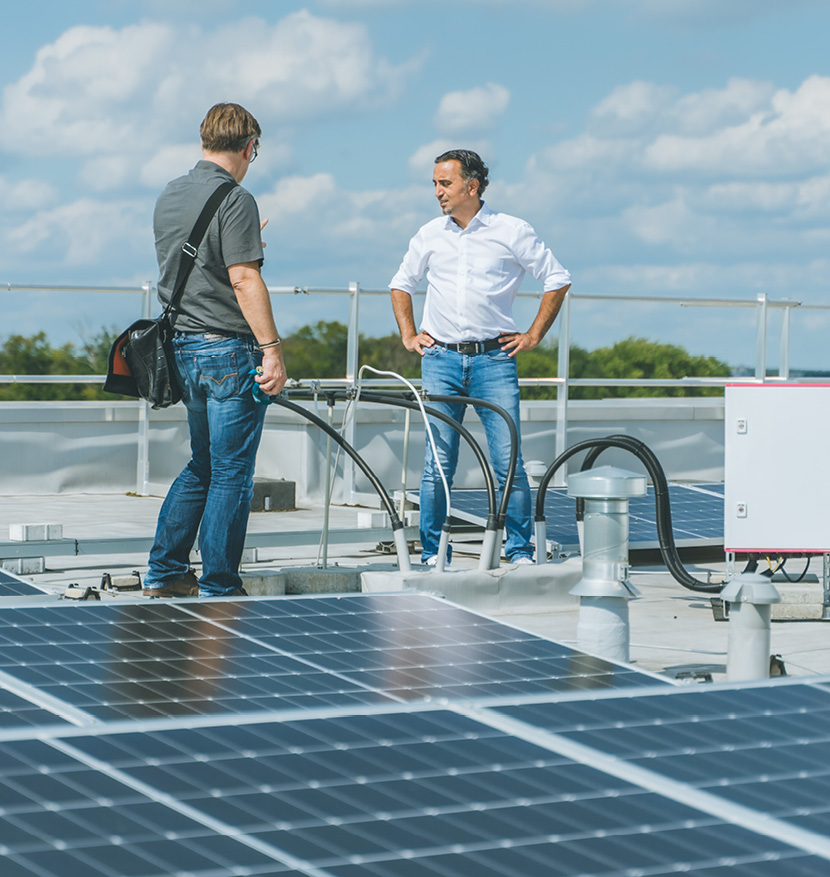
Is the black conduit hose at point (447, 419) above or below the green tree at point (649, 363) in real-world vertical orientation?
below

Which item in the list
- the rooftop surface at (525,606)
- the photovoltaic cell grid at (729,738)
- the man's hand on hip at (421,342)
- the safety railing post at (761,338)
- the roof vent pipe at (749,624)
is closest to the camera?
the photovoltaic cell grid at (729,738)

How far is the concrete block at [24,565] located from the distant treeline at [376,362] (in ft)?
29.1

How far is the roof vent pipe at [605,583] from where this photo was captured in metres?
4.06

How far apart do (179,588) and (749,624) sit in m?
2.81

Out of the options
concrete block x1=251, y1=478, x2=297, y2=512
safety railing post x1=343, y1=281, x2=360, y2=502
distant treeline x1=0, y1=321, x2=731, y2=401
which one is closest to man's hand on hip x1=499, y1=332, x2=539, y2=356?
safety railing post x1=343, y1=281, x2=360, y2=502

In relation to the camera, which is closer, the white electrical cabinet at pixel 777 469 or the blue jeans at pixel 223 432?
the blue jeans at pixel 223 432

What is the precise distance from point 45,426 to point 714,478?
19.7 ft

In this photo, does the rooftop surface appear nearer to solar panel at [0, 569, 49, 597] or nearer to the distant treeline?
solar panel at [0, 569, 49, 597]

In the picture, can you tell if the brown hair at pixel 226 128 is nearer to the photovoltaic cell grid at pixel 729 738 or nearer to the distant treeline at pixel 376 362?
the photovoltaic cell grid at pixel 729 738

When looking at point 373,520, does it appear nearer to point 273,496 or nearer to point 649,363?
point 273,496

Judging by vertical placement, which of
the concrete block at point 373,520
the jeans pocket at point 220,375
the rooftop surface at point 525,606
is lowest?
the rooftop surface at point 525,606

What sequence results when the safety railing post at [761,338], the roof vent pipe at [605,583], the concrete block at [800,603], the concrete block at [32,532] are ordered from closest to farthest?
the roof vent pipe at [605,583] → the concrete block at [800,603] → the concrete block at [32,532] → the safety railing post at [761,338]

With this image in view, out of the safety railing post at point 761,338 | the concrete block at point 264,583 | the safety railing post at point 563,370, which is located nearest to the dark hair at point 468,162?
the concrete block at point 264,583

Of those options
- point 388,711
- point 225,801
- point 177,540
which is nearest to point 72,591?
point 177,540
